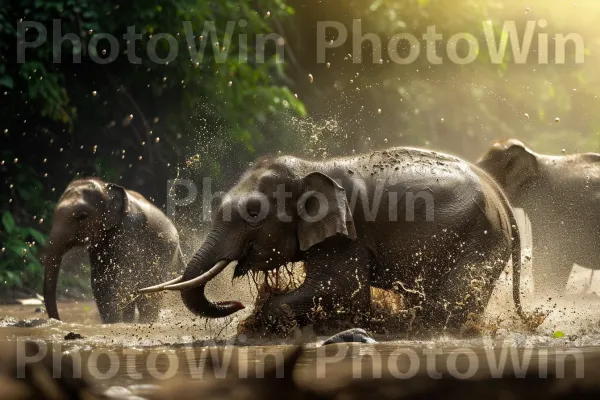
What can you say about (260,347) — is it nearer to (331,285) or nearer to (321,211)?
(331,285)

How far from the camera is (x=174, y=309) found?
1029 centimetres

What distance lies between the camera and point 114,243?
35.8 feet

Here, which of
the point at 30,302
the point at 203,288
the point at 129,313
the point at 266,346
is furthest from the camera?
the point at 30,302

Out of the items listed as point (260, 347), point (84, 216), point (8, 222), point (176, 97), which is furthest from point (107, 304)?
point (176, 97)

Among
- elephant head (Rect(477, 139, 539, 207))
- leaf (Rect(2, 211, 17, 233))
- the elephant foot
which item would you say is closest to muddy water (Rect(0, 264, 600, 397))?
the elephant foot

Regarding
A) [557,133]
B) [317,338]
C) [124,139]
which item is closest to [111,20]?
[124,139]

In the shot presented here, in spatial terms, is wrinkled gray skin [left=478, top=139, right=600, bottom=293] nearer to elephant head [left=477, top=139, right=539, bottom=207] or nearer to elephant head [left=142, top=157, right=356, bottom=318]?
elephant head [left=477, top=139, right=539, bottom=207]

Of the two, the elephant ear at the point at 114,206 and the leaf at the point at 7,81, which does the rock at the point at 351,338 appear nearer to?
the elephant ear at the point at 114,206

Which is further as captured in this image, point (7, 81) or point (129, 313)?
point (7, 81)

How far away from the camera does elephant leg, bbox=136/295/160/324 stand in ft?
33.9

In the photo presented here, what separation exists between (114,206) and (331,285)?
13.2 feet

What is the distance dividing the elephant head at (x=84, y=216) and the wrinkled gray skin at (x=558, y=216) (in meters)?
3.76

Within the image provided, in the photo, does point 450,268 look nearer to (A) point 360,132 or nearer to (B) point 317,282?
(B) point 317,282

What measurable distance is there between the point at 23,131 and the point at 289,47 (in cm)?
558
